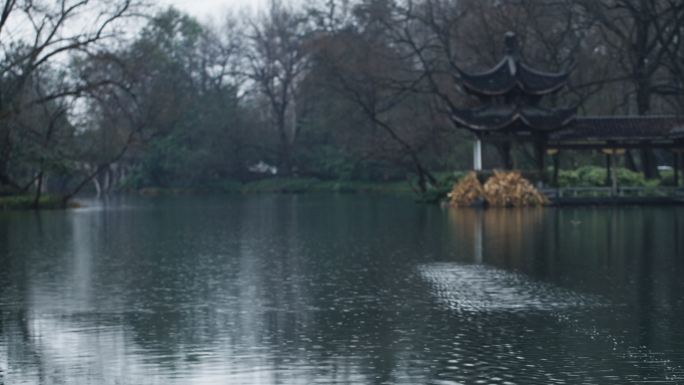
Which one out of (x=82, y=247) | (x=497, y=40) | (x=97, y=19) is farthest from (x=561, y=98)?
(x=82, y=247)

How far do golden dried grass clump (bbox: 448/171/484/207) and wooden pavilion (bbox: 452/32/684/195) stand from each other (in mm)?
2278

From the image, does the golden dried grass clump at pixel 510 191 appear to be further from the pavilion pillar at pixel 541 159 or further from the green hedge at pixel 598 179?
the green hedge at pixel 598 179

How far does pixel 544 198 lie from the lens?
59.1m

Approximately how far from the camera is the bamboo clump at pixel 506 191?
191 ft

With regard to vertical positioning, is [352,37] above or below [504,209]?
above

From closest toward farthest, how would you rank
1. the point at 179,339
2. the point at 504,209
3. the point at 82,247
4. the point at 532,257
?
the point at 179,339 → the point at 532,257 → the point at 82,247 → the point at 504,209

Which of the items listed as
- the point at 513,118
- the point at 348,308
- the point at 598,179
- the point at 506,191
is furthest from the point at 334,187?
the point at 348,308

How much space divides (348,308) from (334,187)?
84.4 meters

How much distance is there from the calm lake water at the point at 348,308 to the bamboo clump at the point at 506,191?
61.0 ft

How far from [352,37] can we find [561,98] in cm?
1409

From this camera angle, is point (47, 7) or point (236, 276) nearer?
point (236, 276)

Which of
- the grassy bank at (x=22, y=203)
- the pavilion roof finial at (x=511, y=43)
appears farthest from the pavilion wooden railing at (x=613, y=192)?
the grassy bank at (x=22, y=203)

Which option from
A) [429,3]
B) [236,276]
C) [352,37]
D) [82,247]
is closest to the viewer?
[236,276]

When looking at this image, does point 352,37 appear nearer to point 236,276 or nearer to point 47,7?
point 47,7
